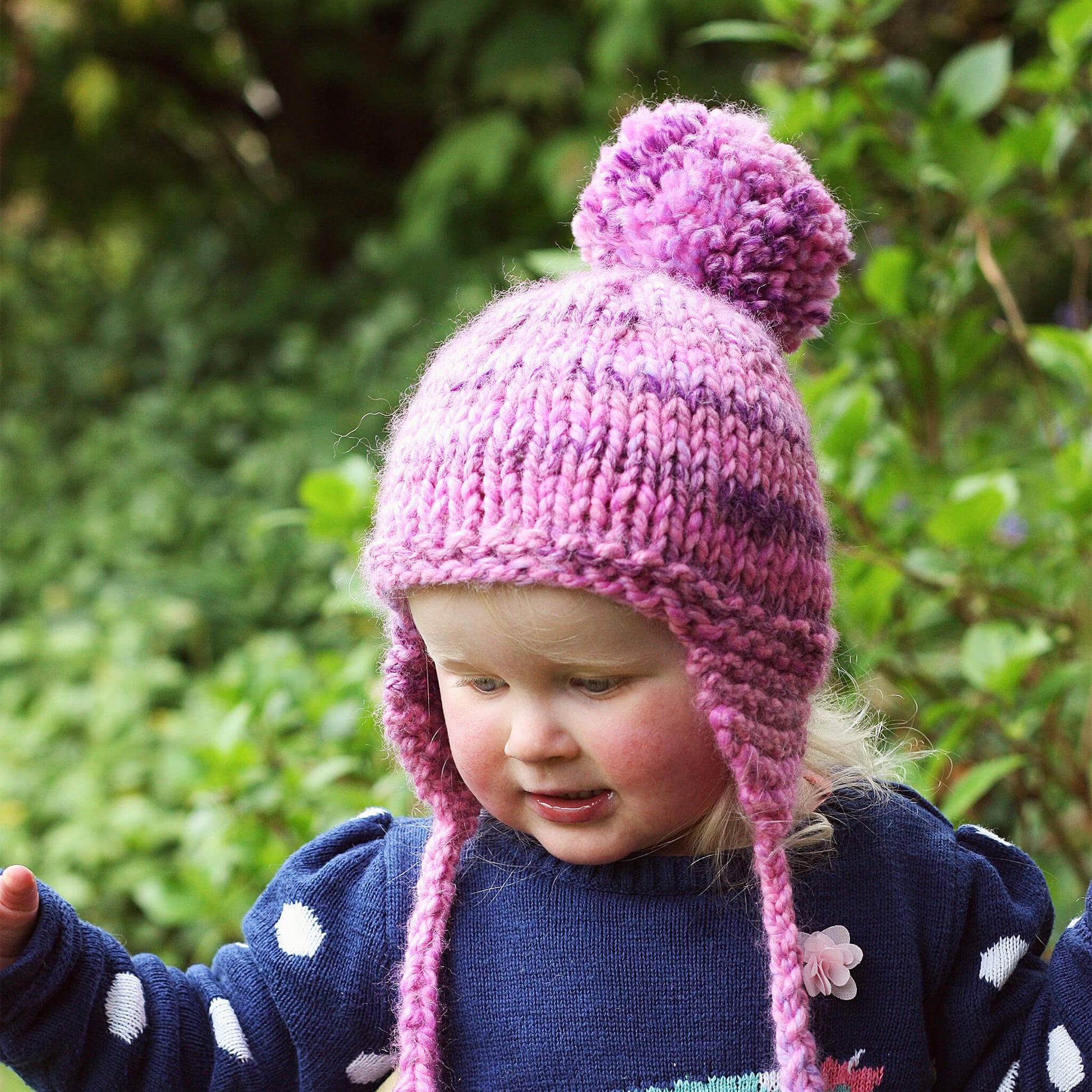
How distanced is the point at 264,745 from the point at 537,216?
114 inches

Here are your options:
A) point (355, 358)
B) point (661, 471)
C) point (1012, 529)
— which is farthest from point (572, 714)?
point (355, 358)

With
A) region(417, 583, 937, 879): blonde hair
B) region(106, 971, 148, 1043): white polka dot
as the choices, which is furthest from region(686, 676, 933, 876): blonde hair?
region(106, 971, 148, 1043): white polka dot

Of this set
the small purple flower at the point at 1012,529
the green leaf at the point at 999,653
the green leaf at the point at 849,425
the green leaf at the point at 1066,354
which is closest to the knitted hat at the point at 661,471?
the green leaf at the point at 849,425

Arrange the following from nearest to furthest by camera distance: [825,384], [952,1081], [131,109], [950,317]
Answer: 1. [952,1081]
2. [825,384]
3. [950,317]
4. [131,109]

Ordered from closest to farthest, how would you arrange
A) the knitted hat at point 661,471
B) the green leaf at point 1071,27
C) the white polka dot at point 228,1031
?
the knitted hat at point 661,471, the white polka dot at point 228,1031, the green leaf at point 1071,27

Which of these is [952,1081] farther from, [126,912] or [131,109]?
[131,109]

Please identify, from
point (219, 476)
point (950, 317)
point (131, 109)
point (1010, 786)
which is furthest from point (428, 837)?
point (131, 109)

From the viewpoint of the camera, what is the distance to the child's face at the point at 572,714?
1199 millimetres

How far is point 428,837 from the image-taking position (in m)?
1.48

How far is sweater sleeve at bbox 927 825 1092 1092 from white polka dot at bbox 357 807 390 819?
675 millimetres

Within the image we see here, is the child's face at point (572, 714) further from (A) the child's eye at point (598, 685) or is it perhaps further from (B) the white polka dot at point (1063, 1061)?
(B) the white polka dot at point (1063, 1061)

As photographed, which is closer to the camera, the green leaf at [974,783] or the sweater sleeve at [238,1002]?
the sweater sleeve at [238,1002]

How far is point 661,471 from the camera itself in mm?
1189

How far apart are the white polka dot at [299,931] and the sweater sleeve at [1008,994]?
688 millimetres
